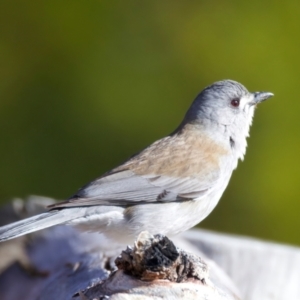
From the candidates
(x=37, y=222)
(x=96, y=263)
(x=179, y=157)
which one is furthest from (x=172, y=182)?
(x=37, y=222)

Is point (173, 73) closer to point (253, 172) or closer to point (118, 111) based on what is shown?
point (118, 111)

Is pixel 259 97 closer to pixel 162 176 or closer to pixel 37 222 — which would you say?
pixel 162 176

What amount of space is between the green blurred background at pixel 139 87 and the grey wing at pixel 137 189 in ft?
5.41

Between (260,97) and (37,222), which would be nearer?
(37,222)

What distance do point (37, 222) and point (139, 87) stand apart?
2633 mm

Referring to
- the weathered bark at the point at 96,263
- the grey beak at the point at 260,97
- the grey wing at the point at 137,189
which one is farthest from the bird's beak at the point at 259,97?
the weathered bark at the point at 96,263

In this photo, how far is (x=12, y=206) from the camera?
4.71m

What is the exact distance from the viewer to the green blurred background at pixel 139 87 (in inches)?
215

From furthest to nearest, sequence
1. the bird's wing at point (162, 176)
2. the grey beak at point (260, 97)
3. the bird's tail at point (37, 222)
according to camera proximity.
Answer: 1. the grey beak at point (260, 97)
2. the bird's wing at point (162, 176)
3. the bird's tail at point (37, 222)

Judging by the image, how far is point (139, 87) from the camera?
5.71 meters

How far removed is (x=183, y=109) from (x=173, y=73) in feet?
1.02

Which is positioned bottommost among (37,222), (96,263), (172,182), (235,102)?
(96,263)

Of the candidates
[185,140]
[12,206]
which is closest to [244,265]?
[185,140]

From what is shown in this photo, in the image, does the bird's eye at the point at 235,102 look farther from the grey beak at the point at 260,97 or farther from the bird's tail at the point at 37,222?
the bird's tail at the point at 37,222
